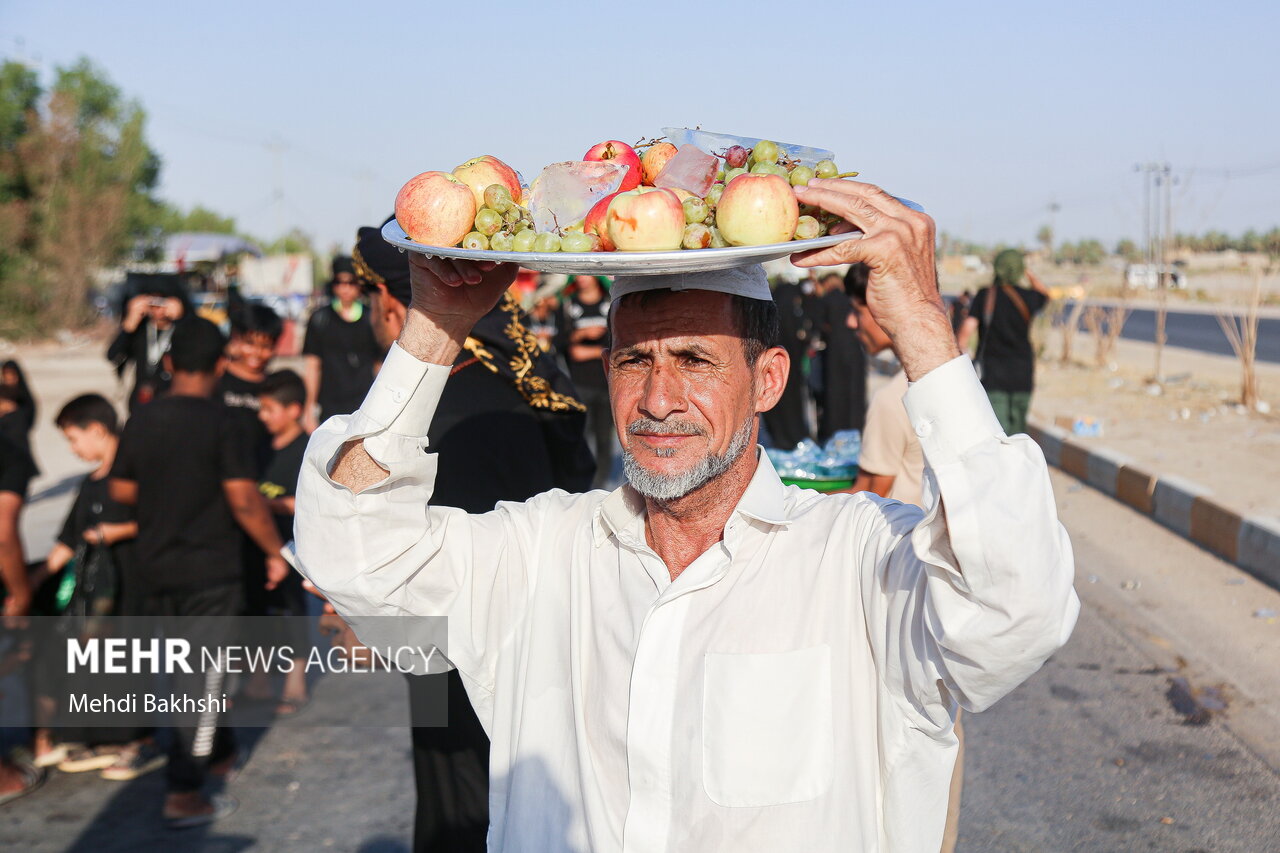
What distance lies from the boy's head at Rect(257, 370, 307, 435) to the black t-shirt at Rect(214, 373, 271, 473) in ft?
0.34

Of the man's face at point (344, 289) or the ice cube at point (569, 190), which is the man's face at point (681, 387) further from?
the man's face at point (344, 289)

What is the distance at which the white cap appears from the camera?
2.12 metres

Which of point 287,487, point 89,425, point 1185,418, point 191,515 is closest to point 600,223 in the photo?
point 191,515

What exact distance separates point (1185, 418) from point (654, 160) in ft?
46.2

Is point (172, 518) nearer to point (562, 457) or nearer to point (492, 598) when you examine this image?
point (562, 457)

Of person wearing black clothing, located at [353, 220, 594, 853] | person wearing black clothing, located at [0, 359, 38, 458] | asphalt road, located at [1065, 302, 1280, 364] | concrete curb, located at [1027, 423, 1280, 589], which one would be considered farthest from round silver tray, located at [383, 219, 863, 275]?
asphalt road, located at [1065, 302, 1280, 364]

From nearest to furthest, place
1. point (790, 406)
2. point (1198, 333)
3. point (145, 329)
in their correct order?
1. point (145, 329)
2. point (790, 406)
3. point (1198, 333)

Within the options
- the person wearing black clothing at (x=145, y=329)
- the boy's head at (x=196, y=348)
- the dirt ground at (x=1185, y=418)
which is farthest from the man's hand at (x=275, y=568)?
the dirt ground at (x=1185, y=418)

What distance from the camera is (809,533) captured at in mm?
2100

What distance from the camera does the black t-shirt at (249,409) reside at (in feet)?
16.2

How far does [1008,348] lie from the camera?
30.1ft

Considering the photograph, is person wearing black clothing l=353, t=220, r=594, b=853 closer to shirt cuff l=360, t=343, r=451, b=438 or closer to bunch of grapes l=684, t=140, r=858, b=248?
shirt cuff l=360, t=343, r=451, b=438

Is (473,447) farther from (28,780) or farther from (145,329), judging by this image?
(145,329)

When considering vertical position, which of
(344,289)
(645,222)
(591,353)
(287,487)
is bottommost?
(287,487)
